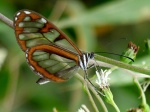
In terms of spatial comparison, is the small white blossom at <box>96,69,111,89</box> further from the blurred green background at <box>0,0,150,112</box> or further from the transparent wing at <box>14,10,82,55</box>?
the blurred green background at <box>0,0,150,112</box>

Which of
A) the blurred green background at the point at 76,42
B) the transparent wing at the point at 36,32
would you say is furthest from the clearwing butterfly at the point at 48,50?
the blurred green background at the point at 76,42

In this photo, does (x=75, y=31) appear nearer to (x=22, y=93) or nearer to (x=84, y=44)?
(x=84, y=44)

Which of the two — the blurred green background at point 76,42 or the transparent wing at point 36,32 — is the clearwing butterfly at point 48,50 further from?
the blurred green background at point 76,42

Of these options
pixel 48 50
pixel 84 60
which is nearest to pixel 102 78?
pixel 84 60

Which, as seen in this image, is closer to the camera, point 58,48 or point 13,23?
point 13,23

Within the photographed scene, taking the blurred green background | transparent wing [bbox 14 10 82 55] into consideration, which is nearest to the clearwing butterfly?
transparent wing [bbox 14 10 82 55]

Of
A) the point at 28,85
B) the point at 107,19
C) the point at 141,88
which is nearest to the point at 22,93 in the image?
the point at 28,85
